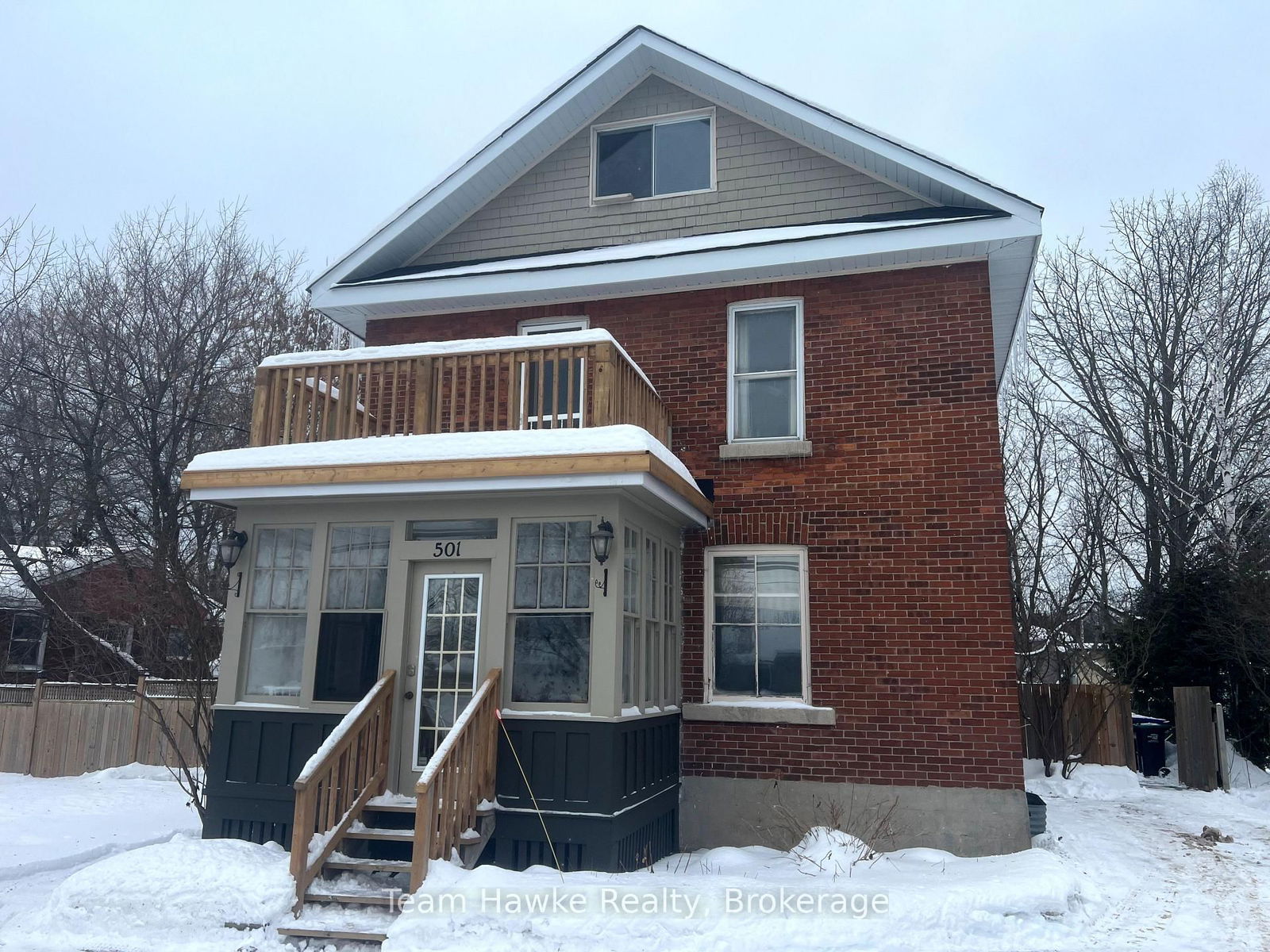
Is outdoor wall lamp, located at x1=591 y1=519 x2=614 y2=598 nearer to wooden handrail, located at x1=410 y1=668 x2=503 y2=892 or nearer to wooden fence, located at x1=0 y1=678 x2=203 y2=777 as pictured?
wooden handrail, located at x1=410 y1=668 x2=503 y2=892

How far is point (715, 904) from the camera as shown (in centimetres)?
625

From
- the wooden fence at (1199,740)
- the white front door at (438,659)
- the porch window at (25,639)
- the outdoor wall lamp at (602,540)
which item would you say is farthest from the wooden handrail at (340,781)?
the porch window at (25,639)

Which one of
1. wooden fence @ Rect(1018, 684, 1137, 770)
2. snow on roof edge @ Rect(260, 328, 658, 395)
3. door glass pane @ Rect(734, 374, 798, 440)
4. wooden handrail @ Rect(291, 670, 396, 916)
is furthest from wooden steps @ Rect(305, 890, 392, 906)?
wooden fence @ Rect(1018, 684, 1137, 770)

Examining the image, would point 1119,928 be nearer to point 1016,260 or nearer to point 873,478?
point 873,478

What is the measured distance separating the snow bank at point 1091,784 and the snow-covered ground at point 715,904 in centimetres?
567

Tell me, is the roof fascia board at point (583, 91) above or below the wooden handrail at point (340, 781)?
above

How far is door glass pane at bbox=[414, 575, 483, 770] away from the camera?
26.1 ft

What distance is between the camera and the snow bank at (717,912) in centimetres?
594

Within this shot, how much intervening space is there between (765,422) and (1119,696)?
918 cm

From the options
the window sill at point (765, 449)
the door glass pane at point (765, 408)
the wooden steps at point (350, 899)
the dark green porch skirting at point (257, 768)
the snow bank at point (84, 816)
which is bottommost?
the snow bank at point (84, 816)

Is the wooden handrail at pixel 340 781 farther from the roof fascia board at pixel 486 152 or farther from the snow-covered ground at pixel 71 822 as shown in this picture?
the roof fascia board at pixel 486 152

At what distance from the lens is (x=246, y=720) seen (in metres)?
8.26

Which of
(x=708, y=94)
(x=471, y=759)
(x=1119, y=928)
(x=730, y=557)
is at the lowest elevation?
(x=1119, y=928)

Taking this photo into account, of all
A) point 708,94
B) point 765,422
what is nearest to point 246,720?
point 765,422
